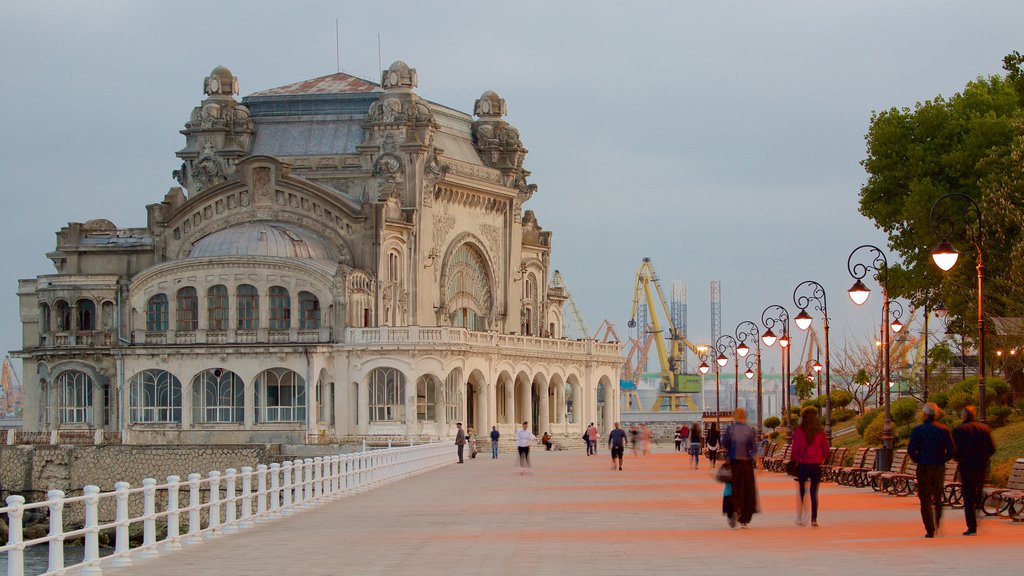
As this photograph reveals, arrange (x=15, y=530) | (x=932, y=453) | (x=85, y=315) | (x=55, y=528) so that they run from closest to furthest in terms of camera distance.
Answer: (x=15, y=530) → (x=55, y=528) → (x=932, y=453) → (x=85, y=315)

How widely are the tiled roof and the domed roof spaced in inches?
544

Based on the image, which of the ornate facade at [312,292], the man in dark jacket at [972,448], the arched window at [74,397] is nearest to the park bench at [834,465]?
the man in dark jacket at [972,448]

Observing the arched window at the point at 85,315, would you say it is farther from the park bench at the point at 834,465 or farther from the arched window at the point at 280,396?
the park bench at the point at 834,465

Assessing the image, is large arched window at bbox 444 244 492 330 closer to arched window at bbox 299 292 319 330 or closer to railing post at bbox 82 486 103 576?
arched window at bbox 299 292 319 330

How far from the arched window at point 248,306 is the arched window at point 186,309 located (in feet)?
7.90

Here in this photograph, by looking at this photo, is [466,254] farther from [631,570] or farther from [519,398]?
[631,570]

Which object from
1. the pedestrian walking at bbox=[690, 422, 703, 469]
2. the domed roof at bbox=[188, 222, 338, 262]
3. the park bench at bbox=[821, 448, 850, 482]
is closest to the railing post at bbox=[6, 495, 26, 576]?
the park bench at bbox=[821, 448, 850, 482]

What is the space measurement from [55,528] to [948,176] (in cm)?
5617

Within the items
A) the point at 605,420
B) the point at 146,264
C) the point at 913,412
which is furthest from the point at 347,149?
the point at 913,412

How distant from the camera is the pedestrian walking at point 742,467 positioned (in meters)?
27.8

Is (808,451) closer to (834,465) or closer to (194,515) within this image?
(194,515)

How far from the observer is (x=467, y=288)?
10606 centimetres

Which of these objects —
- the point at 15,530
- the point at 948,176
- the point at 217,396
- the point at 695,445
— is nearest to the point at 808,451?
the point at 15,530

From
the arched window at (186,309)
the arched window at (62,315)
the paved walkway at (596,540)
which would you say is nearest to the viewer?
the paved walkway at (596,540)
